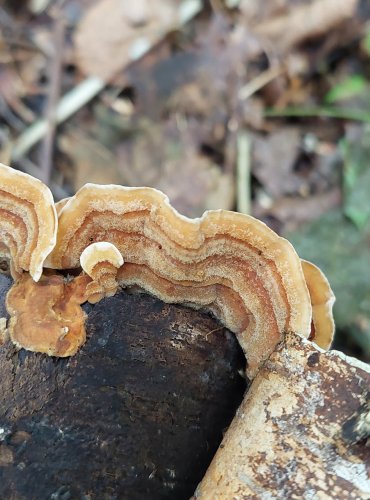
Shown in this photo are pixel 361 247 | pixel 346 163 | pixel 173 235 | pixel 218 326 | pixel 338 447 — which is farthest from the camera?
pixel 346 163

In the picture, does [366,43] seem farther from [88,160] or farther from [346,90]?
[88,160]

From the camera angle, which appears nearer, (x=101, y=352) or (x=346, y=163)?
(x=101, y=352)

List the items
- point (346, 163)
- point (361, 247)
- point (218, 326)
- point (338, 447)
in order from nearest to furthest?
1. point (338, 447)
2. point (218, 326)
3. point (361, 247)
4. point (346, 163)

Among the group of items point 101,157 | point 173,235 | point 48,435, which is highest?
point 101,157

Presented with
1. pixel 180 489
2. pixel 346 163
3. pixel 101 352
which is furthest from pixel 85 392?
pixel 346 163

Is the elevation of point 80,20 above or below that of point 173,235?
above

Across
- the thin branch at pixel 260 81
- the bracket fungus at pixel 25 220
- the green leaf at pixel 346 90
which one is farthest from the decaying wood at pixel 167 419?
the green leaf at pixel 346 90

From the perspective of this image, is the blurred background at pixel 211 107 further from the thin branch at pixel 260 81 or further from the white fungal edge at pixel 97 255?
the white fungal edge at pixel 97 255

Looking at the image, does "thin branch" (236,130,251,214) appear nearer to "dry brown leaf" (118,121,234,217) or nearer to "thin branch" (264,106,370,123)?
"dry brown leaf" (118,121,234,217)

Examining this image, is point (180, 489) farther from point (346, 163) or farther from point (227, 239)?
point (346, 163)
